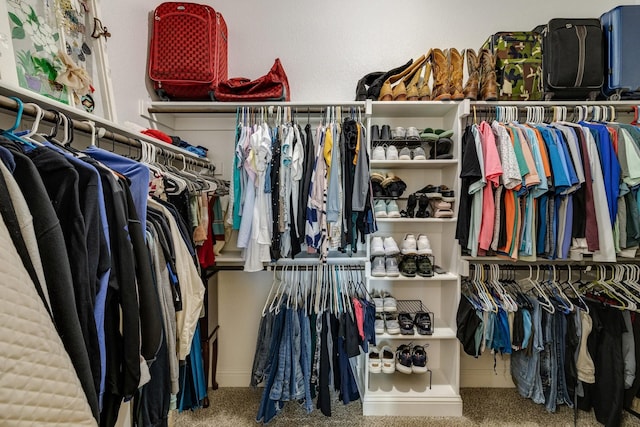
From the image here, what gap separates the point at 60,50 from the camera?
45.3 inches

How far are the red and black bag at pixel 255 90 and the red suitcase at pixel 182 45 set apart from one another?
0.10 m

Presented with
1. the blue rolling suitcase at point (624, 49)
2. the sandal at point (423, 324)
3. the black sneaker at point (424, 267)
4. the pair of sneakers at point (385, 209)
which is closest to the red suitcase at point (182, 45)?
the pair of sneakers at point (385, 209)

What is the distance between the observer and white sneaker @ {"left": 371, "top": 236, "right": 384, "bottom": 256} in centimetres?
185

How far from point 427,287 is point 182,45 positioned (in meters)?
2.34

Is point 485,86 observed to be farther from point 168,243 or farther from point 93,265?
point 93,265

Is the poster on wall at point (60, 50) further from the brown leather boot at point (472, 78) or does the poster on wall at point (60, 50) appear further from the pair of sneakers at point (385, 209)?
the brown leather boot at point (472, 78)

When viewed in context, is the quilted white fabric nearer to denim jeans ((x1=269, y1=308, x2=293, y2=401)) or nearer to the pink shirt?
denim jeans ((x1=269, y1=308, x2=293, y2=401))

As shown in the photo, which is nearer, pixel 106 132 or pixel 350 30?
pixel 106 132

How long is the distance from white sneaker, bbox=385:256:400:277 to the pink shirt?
498 millimetres

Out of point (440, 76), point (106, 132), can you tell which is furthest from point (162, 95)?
point (440, 76)

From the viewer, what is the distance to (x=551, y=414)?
1.87 m

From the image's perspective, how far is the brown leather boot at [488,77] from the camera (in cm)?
180

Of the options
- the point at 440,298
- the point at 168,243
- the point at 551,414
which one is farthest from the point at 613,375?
the point at 168,243

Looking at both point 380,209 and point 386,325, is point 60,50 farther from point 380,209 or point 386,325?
point 386,325
